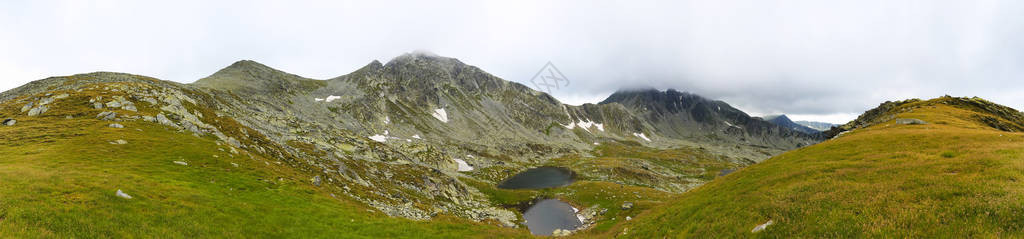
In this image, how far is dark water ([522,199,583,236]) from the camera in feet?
168

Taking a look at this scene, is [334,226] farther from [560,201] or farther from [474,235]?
[560,201]

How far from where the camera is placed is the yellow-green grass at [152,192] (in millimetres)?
15508

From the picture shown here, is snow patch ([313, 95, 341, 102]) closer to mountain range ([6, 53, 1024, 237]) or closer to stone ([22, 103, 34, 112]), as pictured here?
mountain range ([6, 53, 1024, 237])

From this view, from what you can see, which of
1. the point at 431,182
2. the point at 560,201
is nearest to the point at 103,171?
the point at 431,182

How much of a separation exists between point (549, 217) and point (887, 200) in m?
47.6

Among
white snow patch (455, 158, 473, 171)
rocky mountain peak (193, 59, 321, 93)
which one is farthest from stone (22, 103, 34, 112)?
rocky mountain peak (193, 59, 321, 93)

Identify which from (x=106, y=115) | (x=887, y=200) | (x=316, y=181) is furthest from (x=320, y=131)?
(x=887, y=200)

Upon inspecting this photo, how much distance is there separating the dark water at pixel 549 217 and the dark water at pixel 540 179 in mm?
23029

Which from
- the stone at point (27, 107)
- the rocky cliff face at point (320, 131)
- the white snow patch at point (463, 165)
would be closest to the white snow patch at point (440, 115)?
the rocky cliff face at point (320, 131)

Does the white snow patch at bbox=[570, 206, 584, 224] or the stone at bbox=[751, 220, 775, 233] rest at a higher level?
the stone at bbox=[751, 220, 775, 233]

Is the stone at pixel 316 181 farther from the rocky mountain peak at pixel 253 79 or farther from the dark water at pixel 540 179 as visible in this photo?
the rocky mountain peak at pixel 253 79

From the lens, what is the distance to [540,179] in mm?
102750

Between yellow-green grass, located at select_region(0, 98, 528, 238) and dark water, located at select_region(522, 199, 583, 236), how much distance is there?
22.0 metres

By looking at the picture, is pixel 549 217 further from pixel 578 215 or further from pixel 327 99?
pixel 327 99
